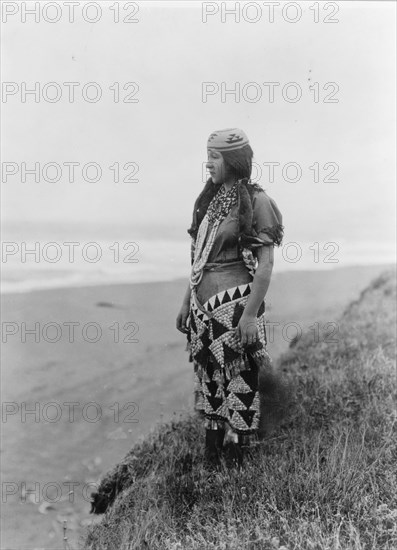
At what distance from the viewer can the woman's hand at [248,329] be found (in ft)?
9.54

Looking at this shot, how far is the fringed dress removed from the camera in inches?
117

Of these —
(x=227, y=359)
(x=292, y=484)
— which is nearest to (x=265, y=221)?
(x=227, y=359)

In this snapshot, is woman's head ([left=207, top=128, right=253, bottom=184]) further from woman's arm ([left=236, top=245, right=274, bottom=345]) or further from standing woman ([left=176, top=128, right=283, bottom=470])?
woman's arm ([left=236, top=245, right=274, bottom=345])

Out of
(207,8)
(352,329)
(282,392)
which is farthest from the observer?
(352,329)

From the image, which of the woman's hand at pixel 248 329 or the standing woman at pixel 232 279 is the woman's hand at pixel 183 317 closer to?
the standing woman at pixel 232 279

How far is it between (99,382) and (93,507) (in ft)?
5.65

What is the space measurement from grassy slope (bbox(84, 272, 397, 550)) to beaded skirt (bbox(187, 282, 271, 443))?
29 cm

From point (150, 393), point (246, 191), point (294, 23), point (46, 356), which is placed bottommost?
point (150, 393)

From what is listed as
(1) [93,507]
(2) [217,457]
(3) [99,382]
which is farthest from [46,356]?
(2) [217,457]

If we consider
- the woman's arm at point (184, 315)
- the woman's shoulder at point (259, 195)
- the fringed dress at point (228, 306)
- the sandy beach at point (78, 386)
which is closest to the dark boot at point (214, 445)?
the fringed dress at point (228, 306)

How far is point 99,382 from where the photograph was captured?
555 centimetres

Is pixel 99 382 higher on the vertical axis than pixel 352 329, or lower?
lower

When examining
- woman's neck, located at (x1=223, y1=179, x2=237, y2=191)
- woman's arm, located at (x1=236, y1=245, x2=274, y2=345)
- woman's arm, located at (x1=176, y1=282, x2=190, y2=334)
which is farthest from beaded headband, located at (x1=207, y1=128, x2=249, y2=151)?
woman's arm, located at (x1=176, y1=282, x2=190, y2=334)

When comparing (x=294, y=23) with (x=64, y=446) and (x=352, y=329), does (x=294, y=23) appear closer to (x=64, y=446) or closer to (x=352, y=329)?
(x=352, y=329)
